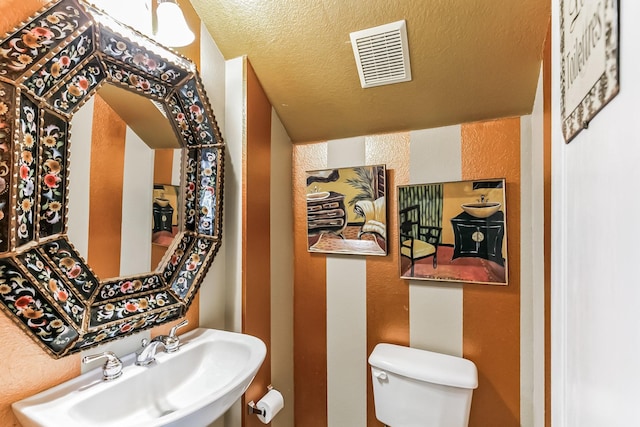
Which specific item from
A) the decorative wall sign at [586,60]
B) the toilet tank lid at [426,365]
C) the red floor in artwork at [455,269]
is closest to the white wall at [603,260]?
the decorative wall sign at [586,60]

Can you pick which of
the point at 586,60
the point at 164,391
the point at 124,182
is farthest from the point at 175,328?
the point at 586,60

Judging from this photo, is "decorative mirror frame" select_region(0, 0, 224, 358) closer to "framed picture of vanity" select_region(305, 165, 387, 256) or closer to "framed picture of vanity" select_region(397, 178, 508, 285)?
"framed picture of vanity" select_region(305, 165, 387, 256)

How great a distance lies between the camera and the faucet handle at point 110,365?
31.9 inches

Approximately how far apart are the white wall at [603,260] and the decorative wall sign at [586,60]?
0.02 metres

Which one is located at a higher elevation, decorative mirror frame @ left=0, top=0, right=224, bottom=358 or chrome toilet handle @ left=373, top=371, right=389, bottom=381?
decorative mirror frame @ left=0, top=0, right=224, bottom=358

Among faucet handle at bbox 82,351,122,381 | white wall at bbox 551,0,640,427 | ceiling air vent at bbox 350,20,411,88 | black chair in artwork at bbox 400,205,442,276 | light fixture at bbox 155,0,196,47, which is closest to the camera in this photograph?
white wall at bbox 551,0,640,427

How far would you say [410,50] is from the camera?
3.66 feet

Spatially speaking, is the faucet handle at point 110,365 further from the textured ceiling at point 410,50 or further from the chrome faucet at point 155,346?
the textured ceiling at point 410,50

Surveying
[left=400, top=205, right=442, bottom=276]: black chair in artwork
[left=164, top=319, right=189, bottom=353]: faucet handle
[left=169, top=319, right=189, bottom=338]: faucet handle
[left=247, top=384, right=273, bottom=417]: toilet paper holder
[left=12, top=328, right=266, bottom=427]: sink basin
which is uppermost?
[left=400, top=205, right=442, bottom=276]: black chair in artwork

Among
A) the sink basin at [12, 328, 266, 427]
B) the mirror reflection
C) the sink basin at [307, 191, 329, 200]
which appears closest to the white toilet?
the sink basin at [12, 328, 266, 427]

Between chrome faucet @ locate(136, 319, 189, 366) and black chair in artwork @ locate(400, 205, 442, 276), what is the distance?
99cm

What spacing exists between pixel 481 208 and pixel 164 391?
4.57 feet

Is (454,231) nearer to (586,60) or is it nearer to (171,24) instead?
(586,60)

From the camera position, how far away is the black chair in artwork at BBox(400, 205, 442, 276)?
1.34 meters
